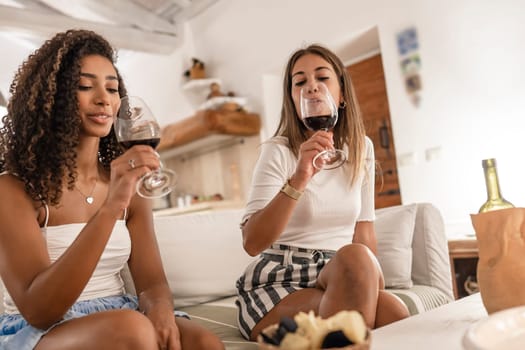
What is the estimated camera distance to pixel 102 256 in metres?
1.30

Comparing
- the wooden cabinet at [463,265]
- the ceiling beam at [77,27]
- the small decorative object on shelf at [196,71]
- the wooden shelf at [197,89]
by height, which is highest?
the ceiling beam at [77,27]

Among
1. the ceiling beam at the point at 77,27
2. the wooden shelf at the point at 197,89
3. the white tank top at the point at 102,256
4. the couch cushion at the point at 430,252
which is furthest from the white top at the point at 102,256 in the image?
the wooden shelf at the point at 197,89

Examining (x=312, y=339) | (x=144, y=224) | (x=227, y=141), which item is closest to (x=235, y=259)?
(x=144, y=224)

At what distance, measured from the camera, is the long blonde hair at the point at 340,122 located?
1.64 m

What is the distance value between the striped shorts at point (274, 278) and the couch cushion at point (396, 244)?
561 millimetres

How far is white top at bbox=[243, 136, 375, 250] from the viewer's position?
1495mm

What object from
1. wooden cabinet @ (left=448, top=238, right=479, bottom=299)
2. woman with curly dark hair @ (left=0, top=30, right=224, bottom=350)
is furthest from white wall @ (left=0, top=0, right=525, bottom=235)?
woman with curly dark hair @ (left=0, top=30, right=224, bottom=350)

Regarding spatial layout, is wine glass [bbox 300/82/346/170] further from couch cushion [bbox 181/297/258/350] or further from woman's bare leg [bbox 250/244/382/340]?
couch cushion [bbox 181/297/258/350]

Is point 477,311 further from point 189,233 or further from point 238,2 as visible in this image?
point 238,2

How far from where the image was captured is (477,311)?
3.57 feet

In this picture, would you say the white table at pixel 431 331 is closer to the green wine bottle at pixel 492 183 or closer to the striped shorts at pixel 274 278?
the green wine bottle at pixel 492 183

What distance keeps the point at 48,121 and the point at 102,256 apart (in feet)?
1.22

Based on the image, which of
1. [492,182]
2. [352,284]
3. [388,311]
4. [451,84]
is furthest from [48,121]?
[451,84]

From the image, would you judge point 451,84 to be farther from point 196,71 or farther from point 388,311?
point 196,71
